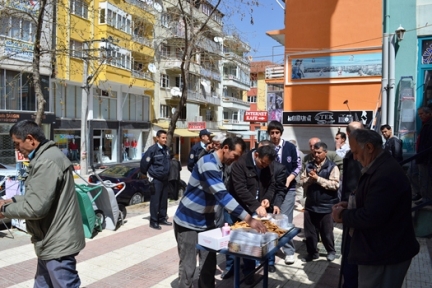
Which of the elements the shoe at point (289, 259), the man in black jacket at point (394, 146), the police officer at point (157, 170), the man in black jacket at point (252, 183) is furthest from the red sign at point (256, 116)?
the man in black jacket at point (252, 183)

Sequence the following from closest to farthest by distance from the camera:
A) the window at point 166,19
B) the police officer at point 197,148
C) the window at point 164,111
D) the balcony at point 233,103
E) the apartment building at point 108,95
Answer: the police officer at point 197,148, the window at point 166,19, the apartment building at point 108,95, the window at point 164,111, the balcony at point 233,103

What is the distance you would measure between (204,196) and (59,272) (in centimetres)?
148

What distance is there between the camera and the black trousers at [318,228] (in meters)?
5.43

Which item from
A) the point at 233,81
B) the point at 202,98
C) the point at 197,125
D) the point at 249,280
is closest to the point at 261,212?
the point at 249,280

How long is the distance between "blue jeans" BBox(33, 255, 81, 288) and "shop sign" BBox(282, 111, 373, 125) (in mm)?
13513

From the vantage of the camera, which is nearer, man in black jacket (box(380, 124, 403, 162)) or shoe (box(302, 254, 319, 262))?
shoe (box(302, 254, 319, 262))

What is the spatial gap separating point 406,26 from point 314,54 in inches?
197

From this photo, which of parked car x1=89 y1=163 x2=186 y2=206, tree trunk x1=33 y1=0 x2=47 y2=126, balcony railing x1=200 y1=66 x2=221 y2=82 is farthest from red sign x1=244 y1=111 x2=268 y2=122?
tree trunk x1=33 y1=0 x2=47 y2=126

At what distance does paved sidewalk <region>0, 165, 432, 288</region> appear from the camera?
189 inches

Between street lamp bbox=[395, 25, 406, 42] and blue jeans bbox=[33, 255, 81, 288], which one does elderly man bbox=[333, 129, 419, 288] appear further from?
street lamp bbox=[395, 25, 406, 42]

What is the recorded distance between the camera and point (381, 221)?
8.69 feet

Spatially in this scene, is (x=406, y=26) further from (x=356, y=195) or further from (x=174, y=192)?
(x=356, y=195)

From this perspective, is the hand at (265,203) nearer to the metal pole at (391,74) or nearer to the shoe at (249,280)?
the shoe at (249,280)

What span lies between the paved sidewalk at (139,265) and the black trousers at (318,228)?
8.7 inches
